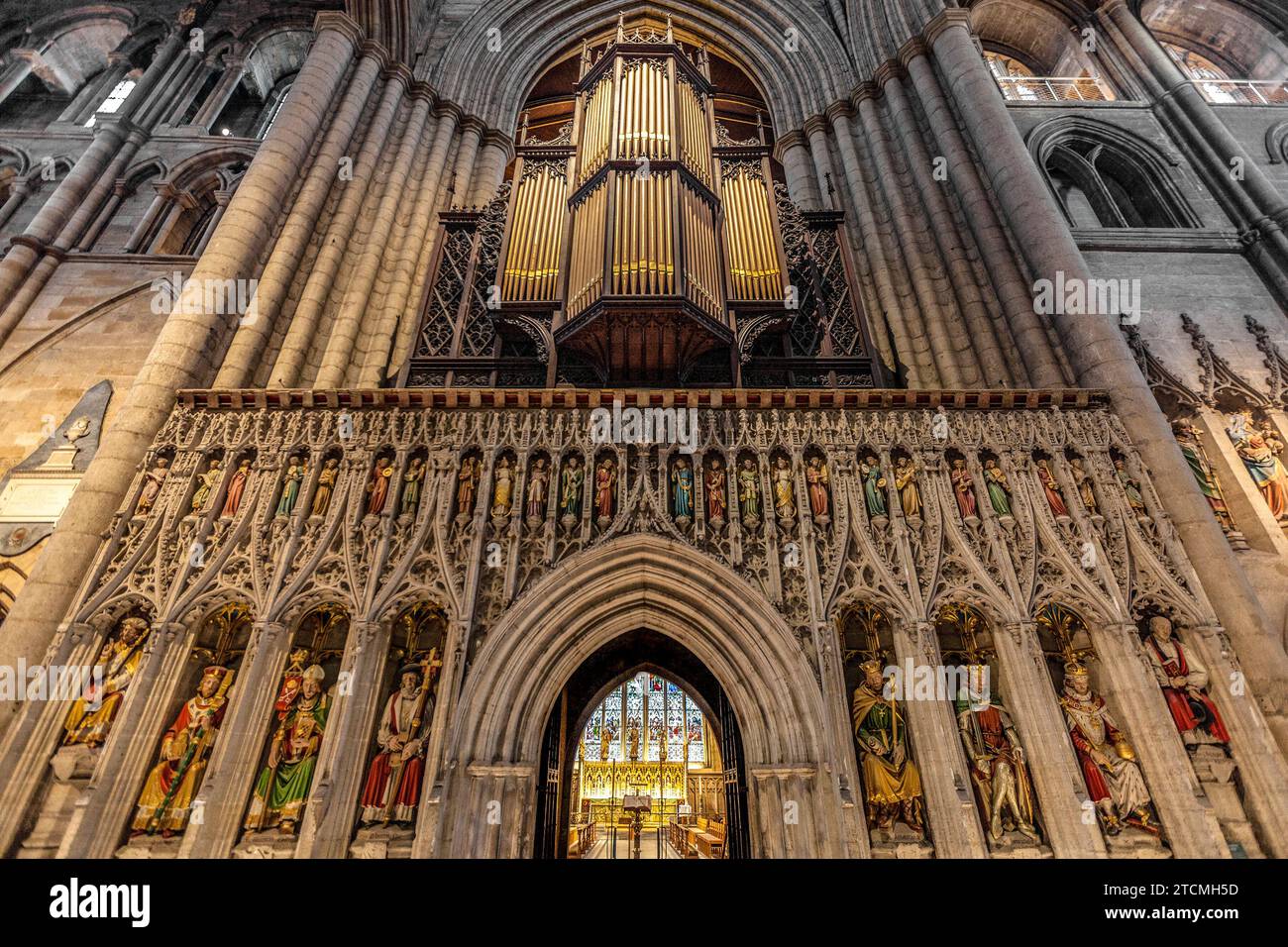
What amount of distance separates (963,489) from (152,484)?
878cm

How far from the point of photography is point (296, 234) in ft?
30.3

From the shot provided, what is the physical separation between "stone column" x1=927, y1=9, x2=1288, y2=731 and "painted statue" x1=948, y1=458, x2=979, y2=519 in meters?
2.00

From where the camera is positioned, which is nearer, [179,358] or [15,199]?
[179,358]

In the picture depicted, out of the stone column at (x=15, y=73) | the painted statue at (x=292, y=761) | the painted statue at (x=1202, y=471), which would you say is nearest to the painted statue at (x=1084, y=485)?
the painted statue at (x=1202, y=471)

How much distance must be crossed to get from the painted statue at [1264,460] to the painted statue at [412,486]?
10167 mm

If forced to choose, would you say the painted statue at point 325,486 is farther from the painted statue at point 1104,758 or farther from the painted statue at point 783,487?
the painted statue at point 1104,758

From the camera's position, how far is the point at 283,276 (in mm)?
8883

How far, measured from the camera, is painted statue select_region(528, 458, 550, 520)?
6531mm

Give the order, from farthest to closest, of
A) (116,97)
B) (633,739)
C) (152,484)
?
1. (633,739)
2. (116,97)
3. (152,484)

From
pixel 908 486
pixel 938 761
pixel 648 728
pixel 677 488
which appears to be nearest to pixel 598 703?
pixel 677 488

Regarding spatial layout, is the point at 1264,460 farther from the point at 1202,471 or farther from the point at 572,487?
the point at 572,487
